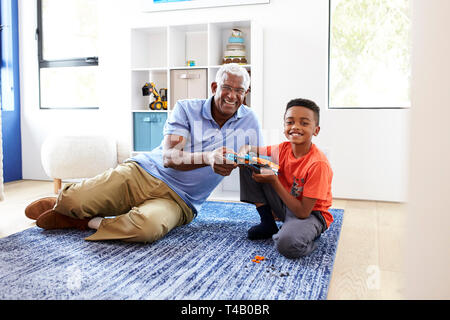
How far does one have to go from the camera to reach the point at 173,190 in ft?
6.32

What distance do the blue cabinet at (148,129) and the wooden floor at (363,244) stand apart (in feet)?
2.56

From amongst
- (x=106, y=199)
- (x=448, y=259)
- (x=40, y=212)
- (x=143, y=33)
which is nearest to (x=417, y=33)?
(x=448, y=259)

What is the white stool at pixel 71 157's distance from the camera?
9.91 feet

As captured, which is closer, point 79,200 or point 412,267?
point 412,267

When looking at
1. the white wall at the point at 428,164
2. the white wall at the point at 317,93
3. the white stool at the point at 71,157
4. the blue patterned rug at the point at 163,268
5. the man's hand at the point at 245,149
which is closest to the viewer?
the white wall at the point at 428,164

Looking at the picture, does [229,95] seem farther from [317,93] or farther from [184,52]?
[184,52]

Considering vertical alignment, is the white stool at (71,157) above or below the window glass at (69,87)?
below

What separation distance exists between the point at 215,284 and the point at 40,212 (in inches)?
47.1

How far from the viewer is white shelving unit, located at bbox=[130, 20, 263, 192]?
2908 millimetres

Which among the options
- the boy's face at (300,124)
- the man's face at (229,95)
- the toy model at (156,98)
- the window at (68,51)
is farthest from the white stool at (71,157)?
the boy's face at (300,124)

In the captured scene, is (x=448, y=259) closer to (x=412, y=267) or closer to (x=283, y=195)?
(x=412, y=267)

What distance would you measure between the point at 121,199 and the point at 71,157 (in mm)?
1289

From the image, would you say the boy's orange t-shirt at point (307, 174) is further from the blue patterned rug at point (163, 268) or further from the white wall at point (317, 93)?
the white wall at point (317, 93)

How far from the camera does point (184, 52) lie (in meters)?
3.29
